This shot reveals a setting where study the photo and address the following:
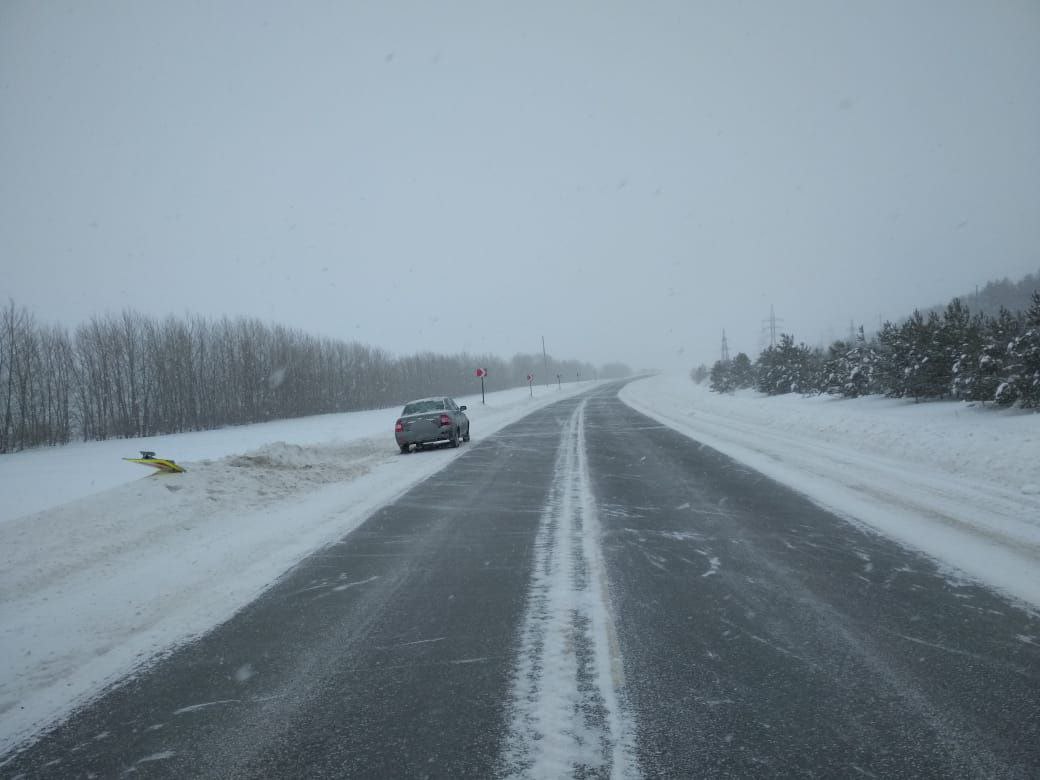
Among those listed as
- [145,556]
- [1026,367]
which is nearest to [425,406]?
[145,556]

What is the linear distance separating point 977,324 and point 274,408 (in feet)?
157

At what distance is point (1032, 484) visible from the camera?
7945 millimetres

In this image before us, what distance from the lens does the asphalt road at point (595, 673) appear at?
2.70 m

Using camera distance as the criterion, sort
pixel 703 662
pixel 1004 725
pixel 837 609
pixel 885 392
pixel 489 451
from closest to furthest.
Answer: pixel 1004 725 < pixel 703 662 < pixel 837 609 < pixel 489 451 < pixel 885 392

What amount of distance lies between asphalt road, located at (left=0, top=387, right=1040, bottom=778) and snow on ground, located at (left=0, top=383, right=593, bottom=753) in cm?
46

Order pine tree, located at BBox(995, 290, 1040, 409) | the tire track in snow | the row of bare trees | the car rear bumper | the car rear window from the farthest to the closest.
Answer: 1. the row of bare trees
2. the car rear window
3. the car rear bumper
4. pine tree, located at BBox(995, 290, 1040, 409)
5. the tire track in snow

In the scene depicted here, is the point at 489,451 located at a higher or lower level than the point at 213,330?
lower

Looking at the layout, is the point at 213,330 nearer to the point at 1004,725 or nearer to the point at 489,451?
the point at 489,451

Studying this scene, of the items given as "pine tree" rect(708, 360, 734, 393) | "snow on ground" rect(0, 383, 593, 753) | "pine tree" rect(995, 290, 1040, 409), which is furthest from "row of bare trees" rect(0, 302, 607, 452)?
"pine tree" rect(995, 290, 1040, 409)

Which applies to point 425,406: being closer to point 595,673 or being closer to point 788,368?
point 595,673

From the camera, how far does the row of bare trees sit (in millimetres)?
32531

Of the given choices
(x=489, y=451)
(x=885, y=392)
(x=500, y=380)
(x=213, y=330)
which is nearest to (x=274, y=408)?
(x=213, y=330)

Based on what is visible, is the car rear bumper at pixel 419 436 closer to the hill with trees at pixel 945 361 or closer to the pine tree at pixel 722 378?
the hill with trees at pixel 945 361

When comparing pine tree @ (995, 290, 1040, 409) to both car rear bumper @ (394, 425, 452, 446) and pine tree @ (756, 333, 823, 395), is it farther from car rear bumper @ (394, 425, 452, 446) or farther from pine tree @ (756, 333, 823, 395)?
pine tree @ (756, 333, 823, 395)
